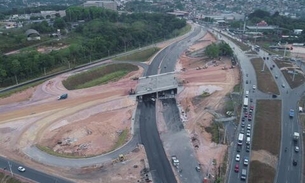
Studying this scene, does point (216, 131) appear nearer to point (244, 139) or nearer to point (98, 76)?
point (244, 139)

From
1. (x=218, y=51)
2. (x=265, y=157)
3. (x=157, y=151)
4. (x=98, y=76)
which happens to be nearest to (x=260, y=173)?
(x=265, y=157)

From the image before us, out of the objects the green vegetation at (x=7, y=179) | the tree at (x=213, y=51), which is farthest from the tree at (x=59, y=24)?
the green vegetation at (x=7, y=179)

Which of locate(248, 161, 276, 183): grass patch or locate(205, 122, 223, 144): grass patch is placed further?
locate(205, 122, 223, 144): grass patch

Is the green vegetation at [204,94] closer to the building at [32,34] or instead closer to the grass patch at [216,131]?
the grass patch at [216,131]

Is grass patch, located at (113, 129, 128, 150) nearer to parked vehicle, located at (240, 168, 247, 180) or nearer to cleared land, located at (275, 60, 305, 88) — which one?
parked vehicle, located at (240, 168, 247, 180)

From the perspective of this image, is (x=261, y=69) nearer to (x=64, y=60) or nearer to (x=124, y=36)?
(x=124, y=36)

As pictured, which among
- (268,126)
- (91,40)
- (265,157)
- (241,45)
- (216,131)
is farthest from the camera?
(241,45)

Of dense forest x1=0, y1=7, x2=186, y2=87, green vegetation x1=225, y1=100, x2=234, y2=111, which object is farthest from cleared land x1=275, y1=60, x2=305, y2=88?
dense forest x1=0, y1=7, x2=186, y2=87
